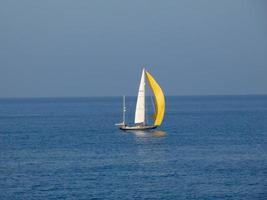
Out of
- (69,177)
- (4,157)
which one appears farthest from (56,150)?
(69,177)

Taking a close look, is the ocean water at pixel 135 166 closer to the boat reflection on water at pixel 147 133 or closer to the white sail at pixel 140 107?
the boat reflection on water at pixel 147 133

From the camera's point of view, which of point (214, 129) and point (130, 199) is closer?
point (130, 199)

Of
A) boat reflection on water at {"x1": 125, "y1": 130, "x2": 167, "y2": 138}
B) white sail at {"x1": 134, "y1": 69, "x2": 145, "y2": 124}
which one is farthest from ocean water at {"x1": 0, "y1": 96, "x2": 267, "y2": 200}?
white sail at {"x1": 134, "y1": 69, "x2": 145, "y2": 124}

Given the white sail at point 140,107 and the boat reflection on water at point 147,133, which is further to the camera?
the white sail at point 140,107

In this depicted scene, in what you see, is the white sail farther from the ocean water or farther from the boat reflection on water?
the ocean water

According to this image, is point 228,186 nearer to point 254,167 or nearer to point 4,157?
point 254,167

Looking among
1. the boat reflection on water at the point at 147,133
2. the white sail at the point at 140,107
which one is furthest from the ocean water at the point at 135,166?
the white sail at the point at 140,107

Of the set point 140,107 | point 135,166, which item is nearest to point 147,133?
point 140,107

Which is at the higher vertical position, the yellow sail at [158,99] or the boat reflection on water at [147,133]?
the yellow sail at [158,99]

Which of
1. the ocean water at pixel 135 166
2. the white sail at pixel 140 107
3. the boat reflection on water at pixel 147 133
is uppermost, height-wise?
the white sail at pixel 140 107

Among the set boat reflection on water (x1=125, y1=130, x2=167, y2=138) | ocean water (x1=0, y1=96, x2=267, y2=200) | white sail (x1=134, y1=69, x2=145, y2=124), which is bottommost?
ocean water (x1=0, y1=96, x2=267, y2=200)

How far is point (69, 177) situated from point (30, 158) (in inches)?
553

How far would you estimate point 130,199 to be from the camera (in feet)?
168

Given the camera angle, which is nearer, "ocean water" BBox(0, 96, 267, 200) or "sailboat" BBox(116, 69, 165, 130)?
"ocean water" BBox(0, 96, 267, 200)
